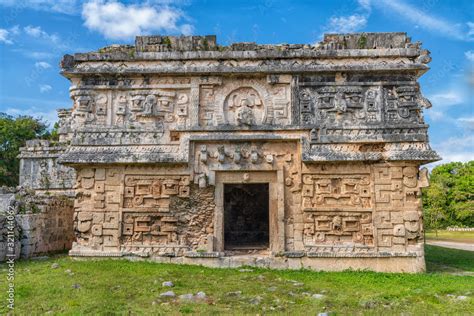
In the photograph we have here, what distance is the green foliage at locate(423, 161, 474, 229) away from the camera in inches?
1316

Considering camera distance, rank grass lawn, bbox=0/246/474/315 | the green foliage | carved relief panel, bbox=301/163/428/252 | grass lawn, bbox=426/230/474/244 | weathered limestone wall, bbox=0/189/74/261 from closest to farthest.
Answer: grass lawn, bbox=0/246/474/315, carved relief panel, bbox=301/163/428/252, weathered limestone wall, bbox=0/189/74/261, grass lawn, bbox=426/230/474/244, the green foliage

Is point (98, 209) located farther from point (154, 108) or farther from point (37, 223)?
point (154, 108)

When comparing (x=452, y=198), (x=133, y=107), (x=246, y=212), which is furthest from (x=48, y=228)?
(x=452, y=198)

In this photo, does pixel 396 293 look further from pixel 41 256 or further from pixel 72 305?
pixel 41 256

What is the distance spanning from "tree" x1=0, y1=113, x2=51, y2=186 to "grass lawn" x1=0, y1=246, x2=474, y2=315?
66.5 ft

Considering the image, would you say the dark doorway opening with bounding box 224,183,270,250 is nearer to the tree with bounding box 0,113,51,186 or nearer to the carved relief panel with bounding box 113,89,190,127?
the carved relief panel with bounding box 113,89,190,127

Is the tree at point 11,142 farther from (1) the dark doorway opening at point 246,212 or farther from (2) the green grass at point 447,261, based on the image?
(2) the green grass at point 447,261

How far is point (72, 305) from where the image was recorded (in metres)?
6.05

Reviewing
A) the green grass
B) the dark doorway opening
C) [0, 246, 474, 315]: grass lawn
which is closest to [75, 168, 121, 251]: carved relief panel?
[0, 246, 474, 315]: grass lawn

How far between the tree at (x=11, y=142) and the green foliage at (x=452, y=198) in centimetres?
2911

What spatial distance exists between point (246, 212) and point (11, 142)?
65.7 ft

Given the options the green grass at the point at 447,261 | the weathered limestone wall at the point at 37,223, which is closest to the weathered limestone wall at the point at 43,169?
the weathered limestone wall at the point at 37,223

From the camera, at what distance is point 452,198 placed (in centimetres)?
3559

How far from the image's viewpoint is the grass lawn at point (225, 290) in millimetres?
6074
